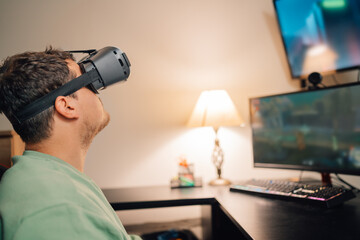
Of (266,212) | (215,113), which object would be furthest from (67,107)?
(215,113)

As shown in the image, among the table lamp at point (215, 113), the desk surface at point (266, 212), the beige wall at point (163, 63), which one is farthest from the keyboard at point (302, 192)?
the beige wall at point (163, 63)

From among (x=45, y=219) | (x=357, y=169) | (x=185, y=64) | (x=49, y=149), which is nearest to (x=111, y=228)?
(x=45, y=219)

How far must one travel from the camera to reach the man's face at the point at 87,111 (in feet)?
2.74

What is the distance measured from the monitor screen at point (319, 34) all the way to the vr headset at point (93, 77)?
1346mm

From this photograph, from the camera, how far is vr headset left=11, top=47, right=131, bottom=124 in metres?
0.76

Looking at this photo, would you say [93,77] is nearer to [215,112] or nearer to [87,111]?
[87,111]

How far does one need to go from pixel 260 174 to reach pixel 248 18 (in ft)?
3.68

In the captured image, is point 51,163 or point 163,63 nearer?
point 51,163

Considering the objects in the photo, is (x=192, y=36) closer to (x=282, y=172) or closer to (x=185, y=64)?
(x=185, y=64)

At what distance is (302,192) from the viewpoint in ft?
3.66

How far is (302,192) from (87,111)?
0.93 metres

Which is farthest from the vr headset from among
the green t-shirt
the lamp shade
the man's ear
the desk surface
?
the lamp shade

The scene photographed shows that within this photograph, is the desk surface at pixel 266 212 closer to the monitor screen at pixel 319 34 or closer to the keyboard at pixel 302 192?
the keyboard at pixel 302 192

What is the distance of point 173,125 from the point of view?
1.80 meters
